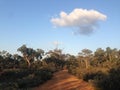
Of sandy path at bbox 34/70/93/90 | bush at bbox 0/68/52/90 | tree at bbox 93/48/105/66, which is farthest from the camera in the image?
tree at bbox 93/48/105/66

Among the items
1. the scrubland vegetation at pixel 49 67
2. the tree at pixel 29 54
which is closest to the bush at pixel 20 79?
the scrubland vegetation at pixel 49 67

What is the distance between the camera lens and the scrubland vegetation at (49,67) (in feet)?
68.7

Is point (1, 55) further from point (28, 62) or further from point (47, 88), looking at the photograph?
point (47, 88)

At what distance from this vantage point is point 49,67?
4731cm

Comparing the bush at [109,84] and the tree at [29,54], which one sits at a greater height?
the tree at [29,54]

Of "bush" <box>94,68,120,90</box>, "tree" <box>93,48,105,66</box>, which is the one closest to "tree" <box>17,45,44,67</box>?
"tree" <box>93,48,105,66</box>

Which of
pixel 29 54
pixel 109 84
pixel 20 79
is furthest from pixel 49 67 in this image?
pixel 109 84

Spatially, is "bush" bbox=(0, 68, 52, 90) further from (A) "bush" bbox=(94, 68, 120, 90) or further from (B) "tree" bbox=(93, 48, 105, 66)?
(B) "tree" bbox=(93, 48, 105, 66)

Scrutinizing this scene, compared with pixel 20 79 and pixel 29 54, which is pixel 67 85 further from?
pixel 29 54

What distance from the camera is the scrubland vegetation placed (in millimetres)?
20953

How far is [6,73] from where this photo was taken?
31.3 m

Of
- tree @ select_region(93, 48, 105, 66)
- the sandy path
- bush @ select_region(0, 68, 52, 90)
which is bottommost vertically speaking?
the sandy path

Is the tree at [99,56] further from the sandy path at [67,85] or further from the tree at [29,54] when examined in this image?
the sandy path at [67,85]

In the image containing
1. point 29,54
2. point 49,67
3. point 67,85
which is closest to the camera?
point 67,85
